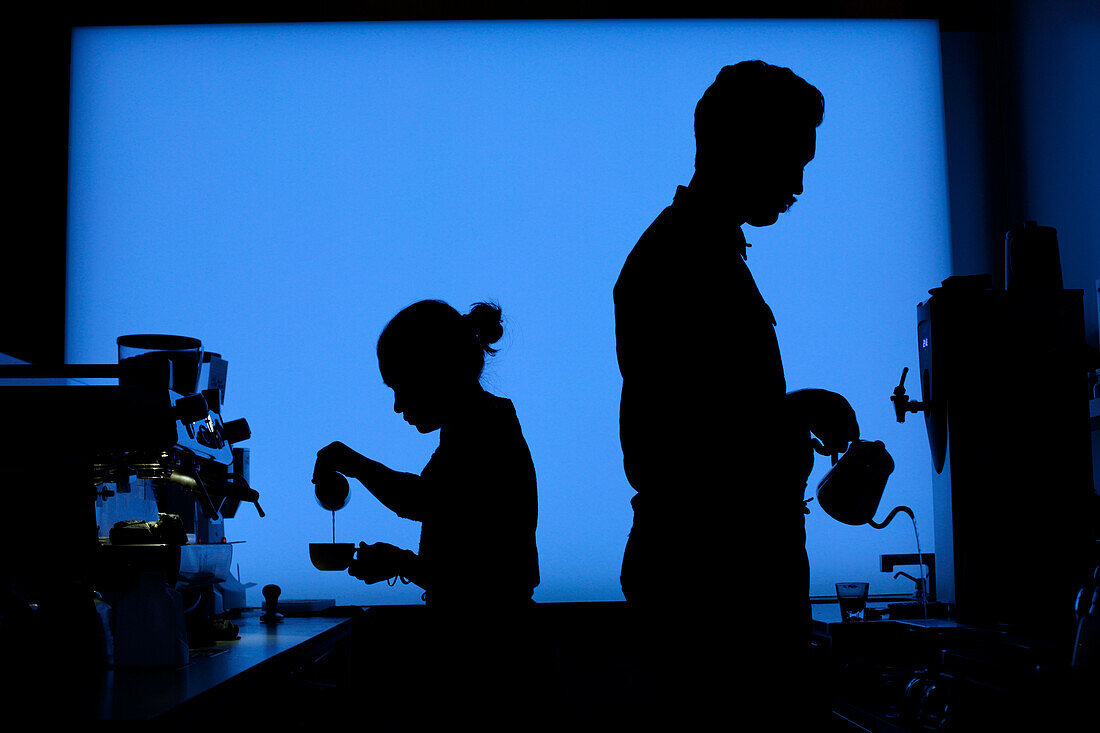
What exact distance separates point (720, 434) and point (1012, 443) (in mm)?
1432

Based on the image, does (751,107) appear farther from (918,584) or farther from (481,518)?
(918,584)

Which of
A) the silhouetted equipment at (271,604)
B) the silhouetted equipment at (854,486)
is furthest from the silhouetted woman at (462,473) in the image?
the silhouetted equipment at (271,604)

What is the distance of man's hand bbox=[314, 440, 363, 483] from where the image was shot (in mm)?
1729

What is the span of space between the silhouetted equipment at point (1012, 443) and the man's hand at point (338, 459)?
55.5 inches

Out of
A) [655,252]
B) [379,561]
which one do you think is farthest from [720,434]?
[379,561]

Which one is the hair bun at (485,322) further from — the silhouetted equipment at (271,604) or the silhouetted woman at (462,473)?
the silhouetted equipment at (271,604)

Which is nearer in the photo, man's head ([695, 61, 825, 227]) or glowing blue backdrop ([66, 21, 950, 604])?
man's head ([695, 61, 825, 227])

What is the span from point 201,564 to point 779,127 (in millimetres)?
1688

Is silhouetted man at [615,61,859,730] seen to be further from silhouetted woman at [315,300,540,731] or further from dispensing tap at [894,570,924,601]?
dispensing tap at [894,570,924,601]

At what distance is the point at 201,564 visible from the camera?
2129 mm

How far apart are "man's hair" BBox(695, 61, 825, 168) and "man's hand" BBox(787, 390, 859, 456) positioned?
35 cm

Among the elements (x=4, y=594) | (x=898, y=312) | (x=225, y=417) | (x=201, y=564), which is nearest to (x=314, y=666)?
(x=201, y=564)

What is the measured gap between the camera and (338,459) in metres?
1.74

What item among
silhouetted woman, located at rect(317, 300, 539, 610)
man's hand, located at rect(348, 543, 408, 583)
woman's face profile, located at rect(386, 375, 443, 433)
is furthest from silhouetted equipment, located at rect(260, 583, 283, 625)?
woman's face profile, located at rect(386, 375, 443, 433)
